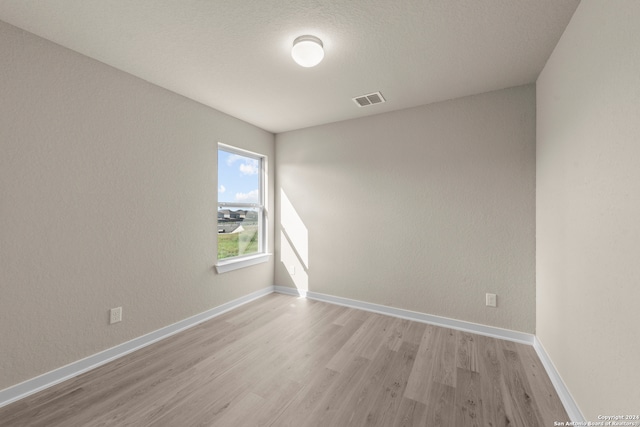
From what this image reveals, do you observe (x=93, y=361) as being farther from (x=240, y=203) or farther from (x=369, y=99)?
(x=369, y=99)

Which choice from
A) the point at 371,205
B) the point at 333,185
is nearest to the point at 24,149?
the point at 333,185

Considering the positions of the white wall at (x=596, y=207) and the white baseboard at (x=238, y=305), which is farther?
the white baseboard at (x=238, y=305)

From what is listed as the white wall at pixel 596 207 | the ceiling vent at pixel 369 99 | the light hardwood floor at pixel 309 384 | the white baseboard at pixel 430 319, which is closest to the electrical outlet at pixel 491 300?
the white baseboard at pixel 430 319

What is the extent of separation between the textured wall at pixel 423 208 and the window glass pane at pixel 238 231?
1.60 ft

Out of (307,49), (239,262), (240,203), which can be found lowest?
(239,262)

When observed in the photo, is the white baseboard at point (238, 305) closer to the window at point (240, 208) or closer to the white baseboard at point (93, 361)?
the white baseboard at point (93, 361)

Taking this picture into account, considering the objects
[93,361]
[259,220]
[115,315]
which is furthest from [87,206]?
[259,220]

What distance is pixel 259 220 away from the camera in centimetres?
392

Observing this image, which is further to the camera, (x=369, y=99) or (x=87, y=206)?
(x=369, y=99)

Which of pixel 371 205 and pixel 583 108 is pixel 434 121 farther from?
pixel 583 108

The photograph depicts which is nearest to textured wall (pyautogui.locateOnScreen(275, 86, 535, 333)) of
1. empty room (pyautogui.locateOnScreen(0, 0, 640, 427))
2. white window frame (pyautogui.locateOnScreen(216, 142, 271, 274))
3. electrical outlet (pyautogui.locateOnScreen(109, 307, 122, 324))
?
empty room (pyautogui.locateOnScreen(0, 0, 640, 427))

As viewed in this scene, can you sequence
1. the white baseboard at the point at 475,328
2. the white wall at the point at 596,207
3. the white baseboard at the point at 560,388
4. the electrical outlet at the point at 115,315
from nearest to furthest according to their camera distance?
the white wall at the point at 596,207 < the white baseboard at the point at 560,388 < the white baseboard at the point at 475,328 < the electrical outlet at the point at 115,315

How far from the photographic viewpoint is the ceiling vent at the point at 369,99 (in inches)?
105

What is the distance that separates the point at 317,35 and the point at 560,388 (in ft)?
9.70
